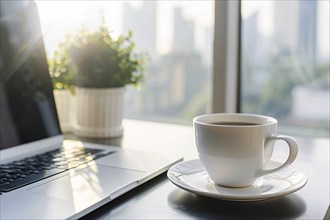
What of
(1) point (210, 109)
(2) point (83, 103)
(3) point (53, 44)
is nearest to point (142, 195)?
(2) point (83, 103)

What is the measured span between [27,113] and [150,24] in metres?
0.80

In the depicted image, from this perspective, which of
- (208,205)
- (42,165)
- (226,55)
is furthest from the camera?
(226,55)

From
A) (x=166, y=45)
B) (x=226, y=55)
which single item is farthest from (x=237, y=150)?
(x=166, y=45)

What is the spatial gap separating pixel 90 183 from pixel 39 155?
227 millimetres

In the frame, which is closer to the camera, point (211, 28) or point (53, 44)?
point (53, 44)

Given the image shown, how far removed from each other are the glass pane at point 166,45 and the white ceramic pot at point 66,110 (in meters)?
0.22

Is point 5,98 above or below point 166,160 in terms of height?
above

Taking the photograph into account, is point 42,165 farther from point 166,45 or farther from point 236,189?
point 166,45

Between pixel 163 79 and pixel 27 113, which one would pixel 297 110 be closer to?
pixel 163 79

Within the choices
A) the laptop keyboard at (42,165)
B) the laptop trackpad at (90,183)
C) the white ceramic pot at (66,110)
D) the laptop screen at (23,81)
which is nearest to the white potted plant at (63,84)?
the white ceramic pot at (66,110)

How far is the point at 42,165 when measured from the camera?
0.80m

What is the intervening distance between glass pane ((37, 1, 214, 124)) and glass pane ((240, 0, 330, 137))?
0.13 metres

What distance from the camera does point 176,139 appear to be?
3.64ft

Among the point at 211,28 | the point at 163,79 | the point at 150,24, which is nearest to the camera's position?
the point at 211,28
